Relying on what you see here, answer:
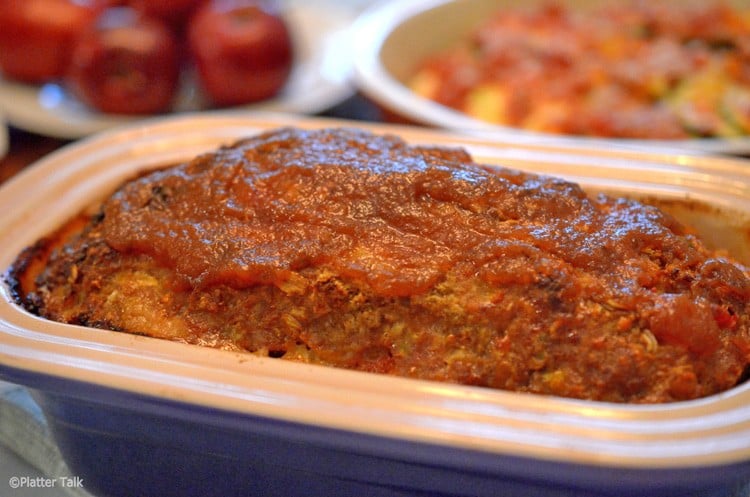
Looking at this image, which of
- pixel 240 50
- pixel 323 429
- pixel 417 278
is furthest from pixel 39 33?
pixel 323 429

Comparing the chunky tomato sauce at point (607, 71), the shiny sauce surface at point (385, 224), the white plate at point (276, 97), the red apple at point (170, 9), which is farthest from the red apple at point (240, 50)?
the shiny sauce surface at point (385, 224)

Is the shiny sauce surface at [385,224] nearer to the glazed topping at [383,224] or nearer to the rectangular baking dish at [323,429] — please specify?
the glazed topping at [383,224]

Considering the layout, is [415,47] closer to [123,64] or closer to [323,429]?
[123,64]

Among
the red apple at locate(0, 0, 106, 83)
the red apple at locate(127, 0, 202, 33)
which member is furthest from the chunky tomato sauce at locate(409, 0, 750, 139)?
the red apple at locate(0, 0, 106, 83)

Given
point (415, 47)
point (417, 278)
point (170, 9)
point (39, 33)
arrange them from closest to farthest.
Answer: point (417, 278)
point (39, 33)
point (170, 9)
point (415, 47)

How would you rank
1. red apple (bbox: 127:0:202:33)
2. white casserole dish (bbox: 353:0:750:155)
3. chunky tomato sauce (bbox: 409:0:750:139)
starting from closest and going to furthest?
white casserole dish (bbox: 353:0:750:155)
chunky tomato sauce (bbox: 409:0:750:139)
red apple (bbox: 127:0:202:33)

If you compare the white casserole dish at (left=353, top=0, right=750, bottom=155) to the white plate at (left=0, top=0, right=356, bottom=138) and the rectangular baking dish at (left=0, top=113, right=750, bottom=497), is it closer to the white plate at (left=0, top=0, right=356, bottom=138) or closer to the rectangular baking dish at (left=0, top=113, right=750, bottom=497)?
the white plate at (left=0, top=0, right=356, bottom=138)
